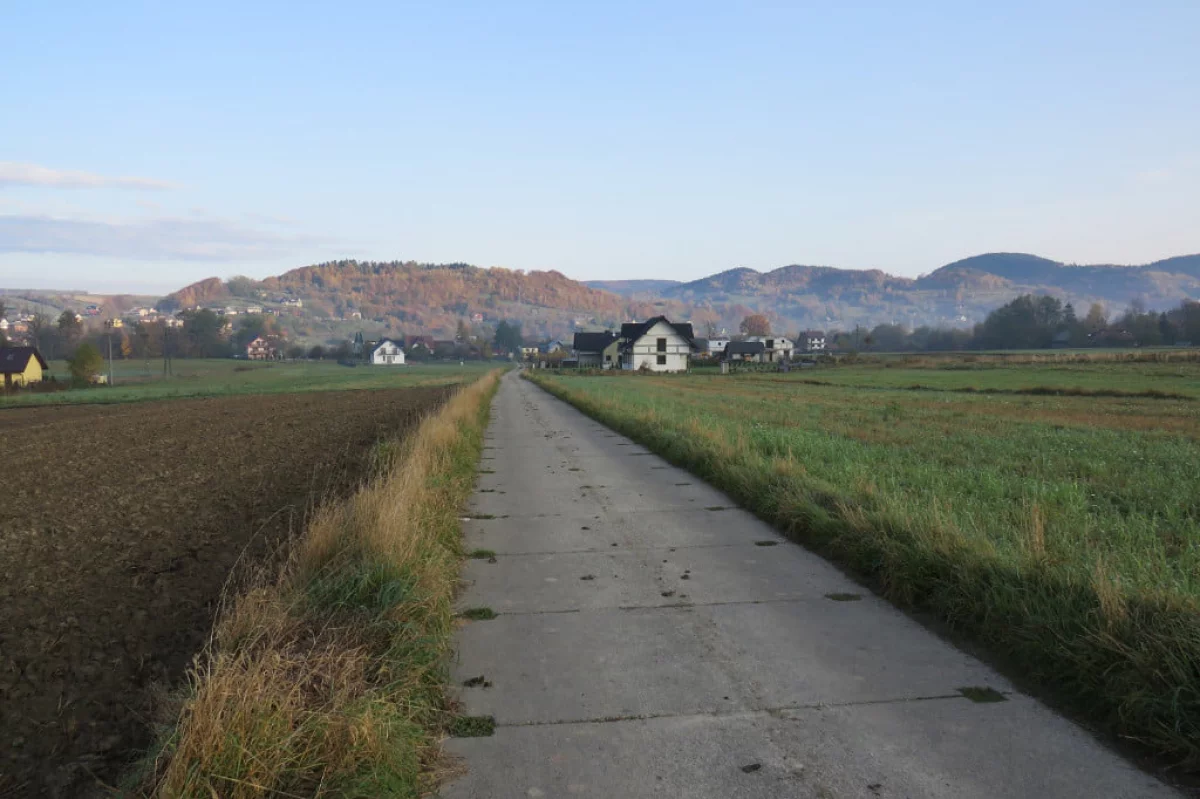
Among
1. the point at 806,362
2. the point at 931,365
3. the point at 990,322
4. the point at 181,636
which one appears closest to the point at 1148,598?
the point at 181,636

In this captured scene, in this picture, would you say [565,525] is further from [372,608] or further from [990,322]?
[990,322]

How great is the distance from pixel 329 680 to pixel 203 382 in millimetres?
84628

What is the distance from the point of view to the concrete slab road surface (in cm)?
369

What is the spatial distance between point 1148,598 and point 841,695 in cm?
192

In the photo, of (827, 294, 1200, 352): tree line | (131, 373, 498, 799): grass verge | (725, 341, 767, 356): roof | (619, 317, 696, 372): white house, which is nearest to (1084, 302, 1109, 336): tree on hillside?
(827, 294, 1200, 352): tree line

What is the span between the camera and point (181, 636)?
6.54 metres

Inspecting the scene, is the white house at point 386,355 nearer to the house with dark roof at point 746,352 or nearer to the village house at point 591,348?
the village house at point 591,348

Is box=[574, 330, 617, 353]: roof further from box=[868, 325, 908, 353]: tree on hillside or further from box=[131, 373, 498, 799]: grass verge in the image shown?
box=[131, 373, 498, 799]: grass verge

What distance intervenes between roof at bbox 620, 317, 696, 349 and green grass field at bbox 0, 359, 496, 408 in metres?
19.3

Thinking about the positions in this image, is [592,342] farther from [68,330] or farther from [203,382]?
[68,330]

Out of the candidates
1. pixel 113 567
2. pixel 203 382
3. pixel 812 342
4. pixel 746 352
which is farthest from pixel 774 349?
pixel 113 567

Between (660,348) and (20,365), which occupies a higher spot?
(660,348)

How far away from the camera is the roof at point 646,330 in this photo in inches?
3799

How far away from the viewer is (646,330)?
9700 cm
